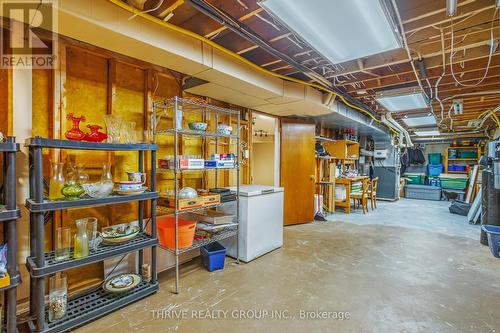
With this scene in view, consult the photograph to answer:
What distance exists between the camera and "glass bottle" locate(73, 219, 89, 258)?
1.84 meters

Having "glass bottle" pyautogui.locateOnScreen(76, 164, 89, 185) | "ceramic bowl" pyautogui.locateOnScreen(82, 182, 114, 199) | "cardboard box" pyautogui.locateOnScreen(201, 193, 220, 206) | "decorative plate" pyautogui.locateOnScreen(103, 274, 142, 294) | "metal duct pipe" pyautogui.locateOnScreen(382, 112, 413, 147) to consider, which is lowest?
"decorative plate" pyautogui.locateOnScreen(103, 274, 142, 294)

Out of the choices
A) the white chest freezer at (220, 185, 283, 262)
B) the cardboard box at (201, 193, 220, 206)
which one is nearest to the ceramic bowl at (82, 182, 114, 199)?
the cardboard box at (201, 193, 220, 206)

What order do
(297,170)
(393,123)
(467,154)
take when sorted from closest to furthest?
(297,170) → (393,123) → (467,154)

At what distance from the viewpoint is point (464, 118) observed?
6070mm

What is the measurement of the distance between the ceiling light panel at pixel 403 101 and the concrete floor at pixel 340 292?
2229 millimetres

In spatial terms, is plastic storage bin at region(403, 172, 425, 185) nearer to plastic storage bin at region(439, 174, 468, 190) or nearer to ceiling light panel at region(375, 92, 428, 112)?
plastic storage bin at region(439, 174, 468, 190)

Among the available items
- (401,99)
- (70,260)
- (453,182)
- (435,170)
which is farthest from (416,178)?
(70,260)

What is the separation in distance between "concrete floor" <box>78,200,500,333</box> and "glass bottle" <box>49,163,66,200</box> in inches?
38.5

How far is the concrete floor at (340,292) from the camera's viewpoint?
1893mm

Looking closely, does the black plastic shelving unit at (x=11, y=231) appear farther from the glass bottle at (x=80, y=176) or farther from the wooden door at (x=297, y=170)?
the wooden door at (x=297, y=170)

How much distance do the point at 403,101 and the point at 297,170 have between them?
2105mm

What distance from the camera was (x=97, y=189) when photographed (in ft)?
6.41

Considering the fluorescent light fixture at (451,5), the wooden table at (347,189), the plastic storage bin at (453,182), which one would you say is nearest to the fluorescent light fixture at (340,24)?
the fluorescent light fixture at (451,5)

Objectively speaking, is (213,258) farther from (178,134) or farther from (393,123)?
(393,123)
